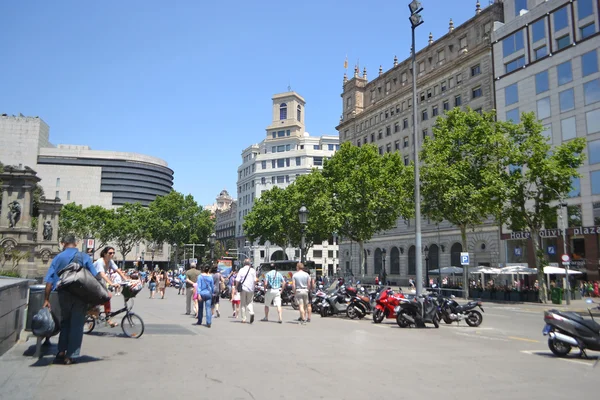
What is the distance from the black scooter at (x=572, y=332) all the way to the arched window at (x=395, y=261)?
51.0 m

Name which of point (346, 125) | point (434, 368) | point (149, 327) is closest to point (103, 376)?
point (434, 368)

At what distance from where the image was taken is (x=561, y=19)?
40.2 metres

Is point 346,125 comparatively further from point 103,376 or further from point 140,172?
point 140,172

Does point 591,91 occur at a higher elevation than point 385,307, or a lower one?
higher

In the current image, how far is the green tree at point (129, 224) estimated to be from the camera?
78.8 meters

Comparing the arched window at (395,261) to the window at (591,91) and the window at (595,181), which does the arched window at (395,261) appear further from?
the window at (591,91)

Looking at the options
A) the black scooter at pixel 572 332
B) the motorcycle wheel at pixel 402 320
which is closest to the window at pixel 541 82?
the motorcycle wheel at pixel 402 320

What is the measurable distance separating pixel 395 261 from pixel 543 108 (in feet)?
87.0

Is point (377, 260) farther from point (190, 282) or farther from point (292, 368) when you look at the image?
point (292, 368)

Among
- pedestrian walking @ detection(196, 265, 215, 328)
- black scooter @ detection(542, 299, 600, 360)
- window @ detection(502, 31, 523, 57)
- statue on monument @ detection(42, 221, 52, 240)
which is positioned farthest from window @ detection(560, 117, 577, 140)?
statue on monument @ detection(42, 221, 52, 240)

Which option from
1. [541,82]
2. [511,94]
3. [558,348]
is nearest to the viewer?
[558,348]

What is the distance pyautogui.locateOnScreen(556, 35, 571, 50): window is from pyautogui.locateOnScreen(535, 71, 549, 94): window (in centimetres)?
227

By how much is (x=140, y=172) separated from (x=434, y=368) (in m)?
145

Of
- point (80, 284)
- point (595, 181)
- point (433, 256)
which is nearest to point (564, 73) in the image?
point (595, 181)
